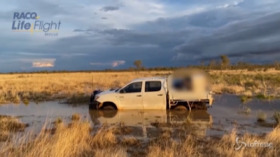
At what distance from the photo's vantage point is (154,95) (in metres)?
15.1

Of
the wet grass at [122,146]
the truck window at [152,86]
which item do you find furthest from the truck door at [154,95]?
the wet grass at [122,146]

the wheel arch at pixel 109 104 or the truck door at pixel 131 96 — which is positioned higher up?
the truck door at pixel 131 96

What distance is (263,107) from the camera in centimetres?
1681

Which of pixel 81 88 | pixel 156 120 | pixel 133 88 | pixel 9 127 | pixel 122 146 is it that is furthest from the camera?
pixel 81 88

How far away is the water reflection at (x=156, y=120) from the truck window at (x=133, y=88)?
98cm

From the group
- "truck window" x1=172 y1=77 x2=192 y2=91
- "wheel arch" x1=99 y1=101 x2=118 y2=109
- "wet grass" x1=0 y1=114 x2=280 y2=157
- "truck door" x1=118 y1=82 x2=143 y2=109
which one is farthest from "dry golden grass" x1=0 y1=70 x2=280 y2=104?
"wet grass" x1=0 y1=114 x2=280 y2=157

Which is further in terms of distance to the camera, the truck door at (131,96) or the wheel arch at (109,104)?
the wheel arch at (109,104)

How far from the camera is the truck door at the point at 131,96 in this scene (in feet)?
50.0

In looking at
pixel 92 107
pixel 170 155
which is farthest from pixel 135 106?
pixel 170 155

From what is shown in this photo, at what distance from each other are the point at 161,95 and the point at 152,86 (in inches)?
23.9

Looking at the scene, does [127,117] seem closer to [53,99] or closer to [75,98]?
[75,98]

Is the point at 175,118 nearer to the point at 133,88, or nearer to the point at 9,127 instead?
the point at 133,88
